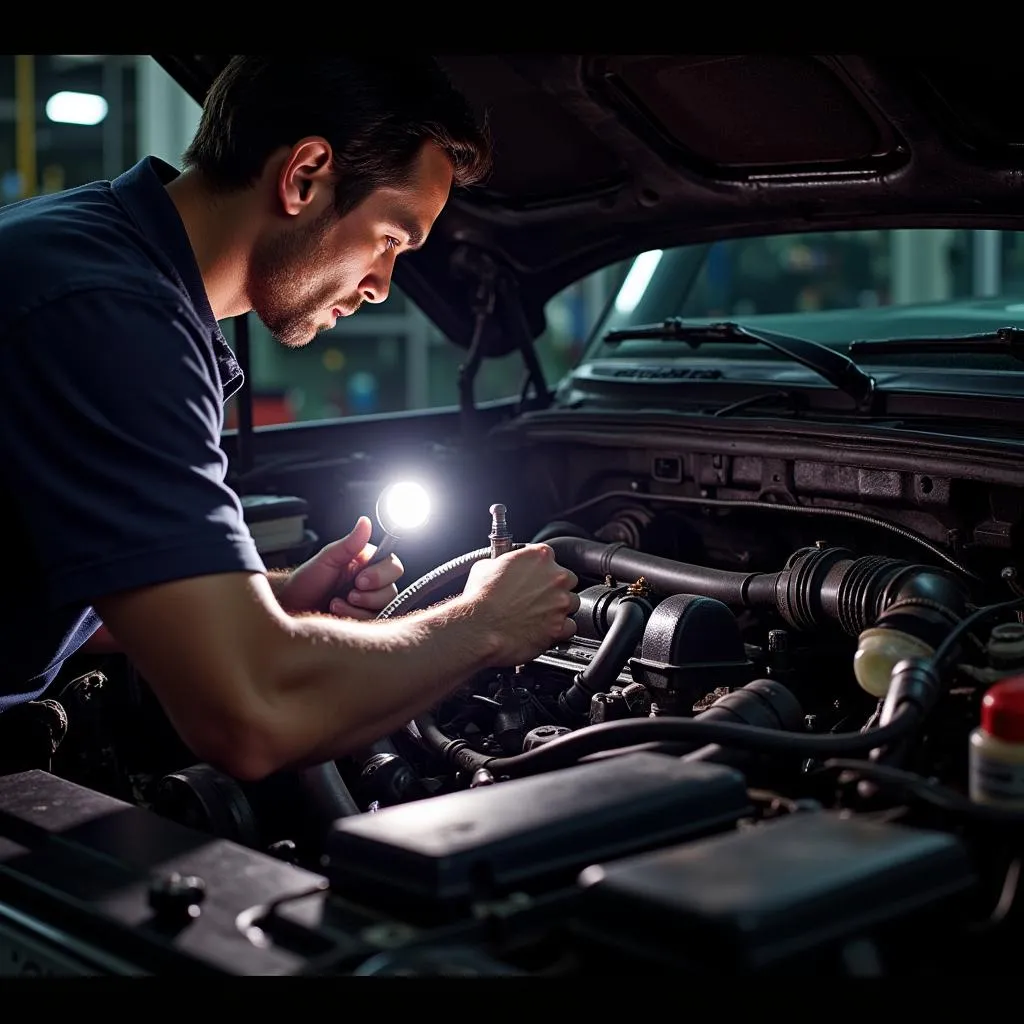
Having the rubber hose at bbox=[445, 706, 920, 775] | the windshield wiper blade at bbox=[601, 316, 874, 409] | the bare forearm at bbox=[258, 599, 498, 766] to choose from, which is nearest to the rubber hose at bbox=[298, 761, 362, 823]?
the bare forearm at bbox=[258, 599, 498, 766]

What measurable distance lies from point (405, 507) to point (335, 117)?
53 centimetres

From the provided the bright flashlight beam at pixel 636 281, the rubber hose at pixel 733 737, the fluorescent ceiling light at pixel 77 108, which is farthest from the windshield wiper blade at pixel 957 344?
the fluorescent ceiling light at pixel 77 108

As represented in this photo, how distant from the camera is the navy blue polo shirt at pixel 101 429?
1.35 metres

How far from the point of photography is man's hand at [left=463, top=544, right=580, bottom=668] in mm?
1656

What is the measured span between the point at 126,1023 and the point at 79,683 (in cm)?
90

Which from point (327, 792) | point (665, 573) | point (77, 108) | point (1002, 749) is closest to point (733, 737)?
point (1002, 749)

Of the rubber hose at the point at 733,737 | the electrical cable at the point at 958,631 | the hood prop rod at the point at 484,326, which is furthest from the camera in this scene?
the hood prop rod at the point at 484,326

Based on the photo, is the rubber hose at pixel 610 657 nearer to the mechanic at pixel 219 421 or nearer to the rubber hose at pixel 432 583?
the mechanic at pixel 219 421

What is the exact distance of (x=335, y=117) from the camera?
176 cm

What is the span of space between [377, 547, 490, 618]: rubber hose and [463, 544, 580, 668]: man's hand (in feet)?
0.56

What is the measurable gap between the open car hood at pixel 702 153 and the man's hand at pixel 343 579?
0.77 metres

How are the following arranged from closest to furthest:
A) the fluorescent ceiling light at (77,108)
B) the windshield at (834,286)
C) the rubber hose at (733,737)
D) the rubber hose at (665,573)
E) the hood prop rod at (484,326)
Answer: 1. the rubber hose at (733,737)
2. the rubber hose at (665,573)
3. the windshield at (834,286)
4. the hood prop rod at (484,326)
5. the fluorescent ceiling light at (77,108)

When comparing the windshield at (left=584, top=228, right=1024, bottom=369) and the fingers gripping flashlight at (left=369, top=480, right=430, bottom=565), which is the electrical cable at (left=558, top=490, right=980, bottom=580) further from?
the fingers gripping flashlight at (left=369, top=480, right=430, bottom=565)

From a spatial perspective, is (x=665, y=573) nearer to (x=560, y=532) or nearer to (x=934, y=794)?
(x=560, y=532)
